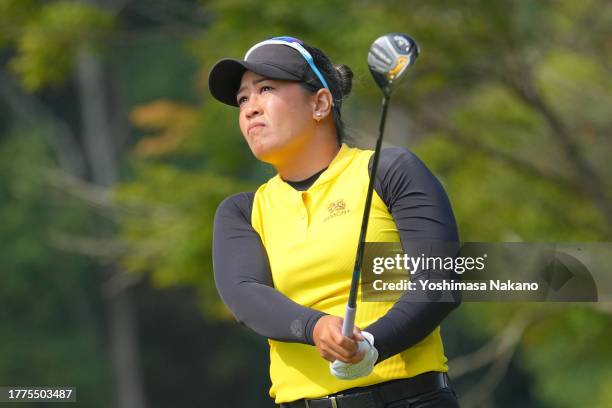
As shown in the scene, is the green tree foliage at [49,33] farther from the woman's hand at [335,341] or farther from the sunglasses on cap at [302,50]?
the woman's hand at [335,341]

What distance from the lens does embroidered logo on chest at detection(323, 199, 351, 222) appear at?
3359mm

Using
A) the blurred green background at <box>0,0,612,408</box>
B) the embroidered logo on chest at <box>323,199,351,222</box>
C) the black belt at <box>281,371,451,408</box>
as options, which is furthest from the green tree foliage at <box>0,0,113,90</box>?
the black belt at <box>281,371,451,408</box>

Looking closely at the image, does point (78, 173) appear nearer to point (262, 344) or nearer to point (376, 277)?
point (262, 344)

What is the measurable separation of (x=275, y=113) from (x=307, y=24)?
7044 mm

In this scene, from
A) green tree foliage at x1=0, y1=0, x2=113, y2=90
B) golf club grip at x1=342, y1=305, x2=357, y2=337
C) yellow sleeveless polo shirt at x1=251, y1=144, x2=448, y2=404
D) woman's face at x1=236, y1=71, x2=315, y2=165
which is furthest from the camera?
green tree foliage at x1=0, y1=0, x2=113, y2=90

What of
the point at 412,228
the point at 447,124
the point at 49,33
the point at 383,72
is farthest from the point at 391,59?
the point at 447,124

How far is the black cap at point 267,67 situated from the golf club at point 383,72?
17.3 inches

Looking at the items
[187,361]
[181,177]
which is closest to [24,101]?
[187,361]

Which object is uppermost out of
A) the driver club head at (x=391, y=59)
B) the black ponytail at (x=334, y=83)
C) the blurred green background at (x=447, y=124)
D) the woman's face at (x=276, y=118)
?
the blurred green background at (x=447, y=124)

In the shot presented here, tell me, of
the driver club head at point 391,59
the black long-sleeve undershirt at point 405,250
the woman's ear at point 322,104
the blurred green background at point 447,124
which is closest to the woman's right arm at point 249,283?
the black long-sleeve undershirt at point 405,250

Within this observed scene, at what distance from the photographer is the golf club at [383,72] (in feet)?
10.1

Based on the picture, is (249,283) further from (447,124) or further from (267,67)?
(447,124)

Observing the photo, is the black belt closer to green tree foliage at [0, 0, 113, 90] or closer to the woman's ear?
the woman's ear

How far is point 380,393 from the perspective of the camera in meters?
3.29
